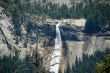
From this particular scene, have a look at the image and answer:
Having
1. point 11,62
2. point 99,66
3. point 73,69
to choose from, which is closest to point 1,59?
point 11,62

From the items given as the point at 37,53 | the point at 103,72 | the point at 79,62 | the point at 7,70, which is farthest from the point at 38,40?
→ the point at 79,62

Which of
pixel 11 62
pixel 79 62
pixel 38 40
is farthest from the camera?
pixel 79 62

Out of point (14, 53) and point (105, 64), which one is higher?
point (105, 64)

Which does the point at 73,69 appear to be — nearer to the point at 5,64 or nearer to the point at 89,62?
the point at 89,62

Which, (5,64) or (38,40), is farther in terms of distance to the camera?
(5,64)

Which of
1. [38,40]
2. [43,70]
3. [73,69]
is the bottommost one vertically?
[73,69]

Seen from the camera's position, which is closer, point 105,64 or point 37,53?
point 37,53

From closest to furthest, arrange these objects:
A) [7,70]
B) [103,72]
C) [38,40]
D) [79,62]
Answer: [38,40]
[103,72]
[7,70]
[79,62]

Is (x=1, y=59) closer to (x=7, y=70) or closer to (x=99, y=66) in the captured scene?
(x=7, y=70)

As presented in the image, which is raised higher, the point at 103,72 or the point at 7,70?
the point at 103,72
